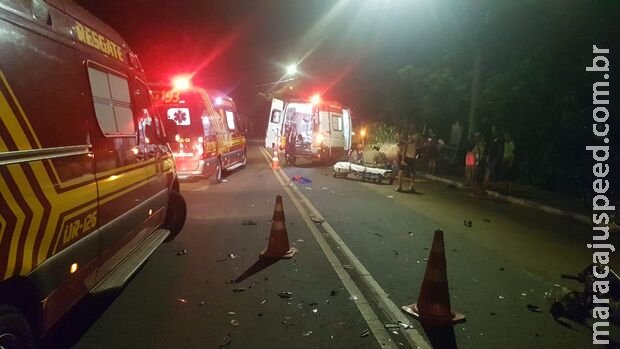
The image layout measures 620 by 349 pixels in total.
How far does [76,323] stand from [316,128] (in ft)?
56.2

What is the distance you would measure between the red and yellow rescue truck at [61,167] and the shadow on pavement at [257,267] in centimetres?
114

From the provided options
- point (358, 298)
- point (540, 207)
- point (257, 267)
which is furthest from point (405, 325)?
point (540, 207)

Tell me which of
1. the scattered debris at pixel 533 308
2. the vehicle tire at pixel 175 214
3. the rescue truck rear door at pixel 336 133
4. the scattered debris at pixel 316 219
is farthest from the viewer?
the rescue truck rear door at pixel 336 133

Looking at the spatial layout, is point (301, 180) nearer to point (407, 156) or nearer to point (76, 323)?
point (407, 156)

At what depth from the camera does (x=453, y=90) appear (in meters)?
21.5

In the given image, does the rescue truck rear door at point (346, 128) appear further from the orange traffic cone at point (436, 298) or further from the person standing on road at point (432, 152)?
the orange traffic cone at point (436, 298)

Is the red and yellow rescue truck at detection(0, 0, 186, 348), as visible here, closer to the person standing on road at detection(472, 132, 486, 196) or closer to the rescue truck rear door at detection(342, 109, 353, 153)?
the person standing on road at detection(472, 132, 486, 196)

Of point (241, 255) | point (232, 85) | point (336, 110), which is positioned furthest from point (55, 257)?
point (232, 85)

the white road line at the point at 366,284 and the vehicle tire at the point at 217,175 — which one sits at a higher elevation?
Result: the vehicle tire at the point at 217,175

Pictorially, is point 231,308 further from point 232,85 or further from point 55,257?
point 232,85

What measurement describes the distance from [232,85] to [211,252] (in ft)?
197

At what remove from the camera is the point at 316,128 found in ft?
69.6

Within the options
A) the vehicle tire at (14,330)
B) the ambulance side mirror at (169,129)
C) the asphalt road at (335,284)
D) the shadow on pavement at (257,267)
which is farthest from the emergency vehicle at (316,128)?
the vehicle tire at (14,330)

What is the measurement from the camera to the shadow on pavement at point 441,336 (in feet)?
13.8
